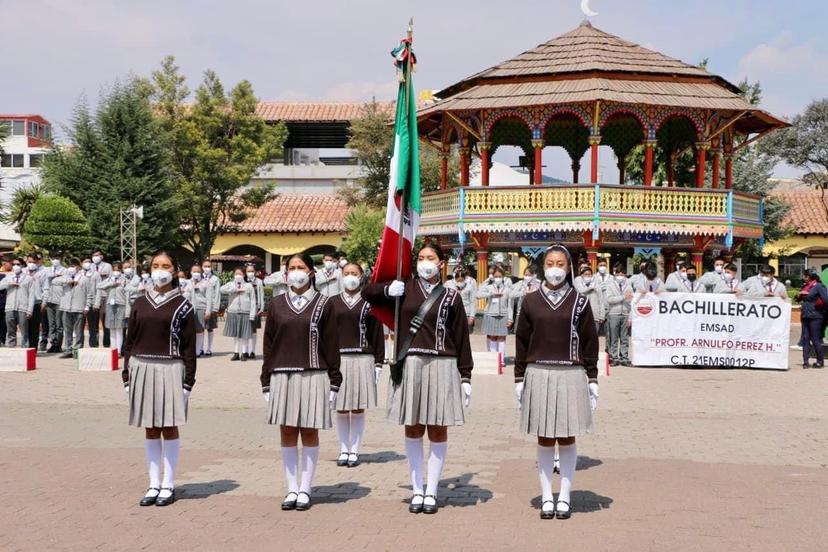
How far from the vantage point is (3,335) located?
2175 centimetres

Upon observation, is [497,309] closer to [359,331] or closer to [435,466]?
[359,331]

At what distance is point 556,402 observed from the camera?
729 centimetres

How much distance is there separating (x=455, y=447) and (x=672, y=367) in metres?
9.86

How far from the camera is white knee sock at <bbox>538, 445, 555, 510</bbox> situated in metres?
7.32

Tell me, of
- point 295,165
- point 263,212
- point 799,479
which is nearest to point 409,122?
point 799,479

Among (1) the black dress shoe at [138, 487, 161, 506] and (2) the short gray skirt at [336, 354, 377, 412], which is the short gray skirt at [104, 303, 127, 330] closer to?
(2) the short gray skirt at [336, 354, 377, 412]

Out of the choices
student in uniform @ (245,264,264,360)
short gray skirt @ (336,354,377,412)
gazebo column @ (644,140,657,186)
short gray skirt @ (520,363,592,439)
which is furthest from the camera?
gazebo column @ (644,140,657,186)

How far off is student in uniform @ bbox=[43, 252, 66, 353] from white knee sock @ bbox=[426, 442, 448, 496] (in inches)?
560

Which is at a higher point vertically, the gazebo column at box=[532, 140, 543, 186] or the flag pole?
the gazebo column at box=[532, 140, 543, 186]

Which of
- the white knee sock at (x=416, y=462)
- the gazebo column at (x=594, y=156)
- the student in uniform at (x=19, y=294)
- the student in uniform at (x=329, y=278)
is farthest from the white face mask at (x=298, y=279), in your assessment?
the gazebo column at (x=594, y=156)

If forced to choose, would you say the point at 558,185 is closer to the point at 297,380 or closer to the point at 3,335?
the point at 3,335

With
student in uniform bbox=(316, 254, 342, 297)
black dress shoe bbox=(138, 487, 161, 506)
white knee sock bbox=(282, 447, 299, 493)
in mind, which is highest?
student in uniform bbox=(316, 254, 342, 297)

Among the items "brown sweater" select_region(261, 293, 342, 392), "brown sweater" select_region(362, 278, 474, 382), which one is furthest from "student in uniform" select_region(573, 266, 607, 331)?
"brown sweater" select_region(261, 293, 342, 392)

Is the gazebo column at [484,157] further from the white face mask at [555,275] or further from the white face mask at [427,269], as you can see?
the white face mask at [555,275]
